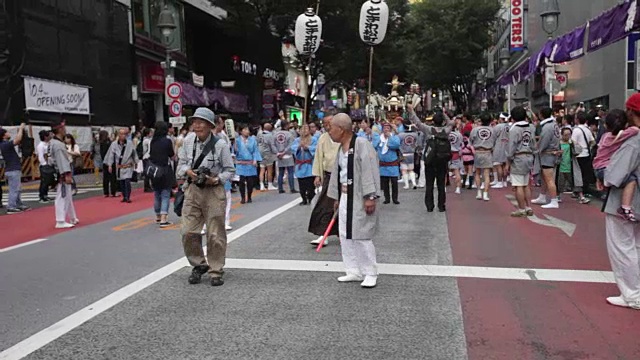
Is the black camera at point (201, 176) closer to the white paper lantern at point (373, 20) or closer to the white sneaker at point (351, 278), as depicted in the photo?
the white sneaker at point (351, 278)

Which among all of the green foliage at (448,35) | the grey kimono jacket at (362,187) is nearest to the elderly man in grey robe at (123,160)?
the grey kimono jacket at (362,187)

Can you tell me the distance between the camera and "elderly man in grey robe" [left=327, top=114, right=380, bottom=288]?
235 inches

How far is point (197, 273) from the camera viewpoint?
6449mm

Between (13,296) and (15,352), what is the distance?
71.4 inches

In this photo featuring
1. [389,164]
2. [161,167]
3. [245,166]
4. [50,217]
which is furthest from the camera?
[245,166]

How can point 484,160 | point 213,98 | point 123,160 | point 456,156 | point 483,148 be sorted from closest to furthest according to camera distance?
point 484,160, point 483,148, point 123,160, point 456,156, point 213,98

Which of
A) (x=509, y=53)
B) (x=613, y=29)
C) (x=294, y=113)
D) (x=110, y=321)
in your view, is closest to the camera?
(x=110, y=321)

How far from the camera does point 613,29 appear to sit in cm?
1059

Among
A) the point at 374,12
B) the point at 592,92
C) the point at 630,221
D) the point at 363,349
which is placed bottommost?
the point at 363,349

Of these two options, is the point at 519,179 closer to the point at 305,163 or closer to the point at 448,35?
the point at 305,163

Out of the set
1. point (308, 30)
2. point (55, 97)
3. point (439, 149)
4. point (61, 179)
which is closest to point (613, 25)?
point (439, 149)

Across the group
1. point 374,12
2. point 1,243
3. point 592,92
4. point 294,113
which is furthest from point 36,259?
point 294,113

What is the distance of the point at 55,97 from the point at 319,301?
61.8 ft

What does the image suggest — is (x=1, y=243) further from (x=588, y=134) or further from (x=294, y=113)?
(x=294, y=113)
